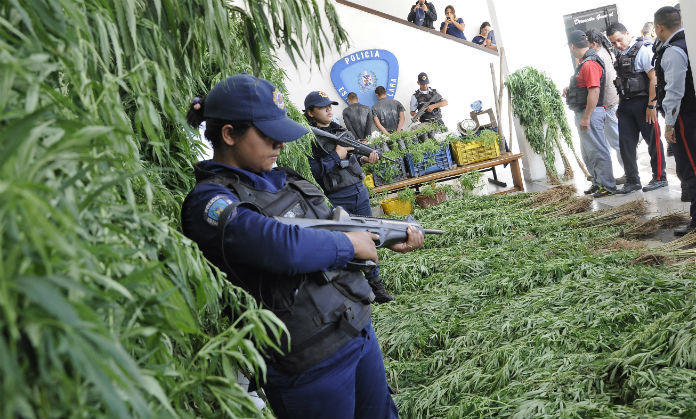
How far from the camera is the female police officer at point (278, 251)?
5.77ft

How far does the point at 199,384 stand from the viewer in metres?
1.29

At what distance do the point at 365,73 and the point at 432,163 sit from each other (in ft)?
14.1

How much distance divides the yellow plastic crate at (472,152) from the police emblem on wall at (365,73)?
3865mm

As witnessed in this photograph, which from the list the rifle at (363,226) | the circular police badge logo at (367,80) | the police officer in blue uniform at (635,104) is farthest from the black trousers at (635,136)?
the circular police badge logo at (367,80)

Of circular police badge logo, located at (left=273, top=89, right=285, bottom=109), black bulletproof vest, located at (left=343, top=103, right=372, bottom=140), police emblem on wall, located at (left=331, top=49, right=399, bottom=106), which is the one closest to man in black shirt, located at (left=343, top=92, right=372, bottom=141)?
black bulletproof vest, located at (left=343, top=103, right=372, bottom=140)

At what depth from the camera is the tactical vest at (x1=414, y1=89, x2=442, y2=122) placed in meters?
11.9

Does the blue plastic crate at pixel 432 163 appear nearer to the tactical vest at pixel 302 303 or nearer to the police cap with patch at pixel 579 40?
the police cap with patch at pixel 579 40

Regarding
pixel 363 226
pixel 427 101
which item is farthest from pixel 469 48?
pixel 363 226

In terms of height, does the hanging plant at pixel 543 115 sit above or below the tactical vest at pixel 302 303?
above

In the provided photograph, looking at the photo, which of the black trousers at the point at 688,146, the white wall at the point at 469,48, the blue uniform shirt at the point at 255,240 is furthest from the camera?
the white wall at the point at 469,48

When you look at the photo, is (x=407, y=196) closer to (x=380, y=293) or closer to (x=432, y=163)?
(x=432, y=163)

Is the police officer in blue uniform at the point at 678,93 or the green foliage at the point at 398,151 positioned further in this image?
the green foliage at the point at 398,151

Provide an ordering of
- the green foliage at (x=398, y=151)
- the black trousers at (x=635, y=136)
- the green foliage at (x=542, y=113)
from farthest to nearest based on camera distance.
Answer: the green foliage at (x=542, y=113) < the green foliage at (x=398, y=151) < the black trousers at (x=635, y=136)

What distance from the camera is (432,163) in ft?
30.9
